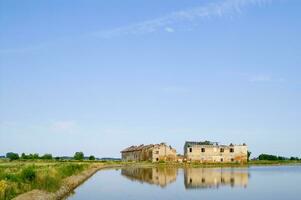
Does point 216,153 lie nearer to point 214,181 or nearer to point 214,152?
point 214,152

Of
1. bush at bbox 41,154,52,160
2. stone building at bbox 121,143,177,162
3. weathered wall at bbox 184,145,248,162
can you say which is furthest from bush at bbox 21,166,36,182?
bush at bbox 41,154,52,160

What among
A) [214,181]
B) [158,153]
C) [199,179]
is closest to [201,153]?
[158,153]

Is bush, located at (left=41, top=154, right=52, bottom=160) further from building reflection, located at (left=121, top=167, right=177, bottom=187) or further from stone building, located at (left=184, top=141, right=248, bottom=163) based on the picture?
building reflection, located at (left=121, top=167, right=177, bottom=187)

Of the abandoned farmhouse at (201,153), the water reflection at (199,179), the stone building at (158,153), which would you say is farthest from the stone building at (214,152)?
the water reflection at (199,179)

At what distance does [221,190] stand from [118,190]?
821 cm

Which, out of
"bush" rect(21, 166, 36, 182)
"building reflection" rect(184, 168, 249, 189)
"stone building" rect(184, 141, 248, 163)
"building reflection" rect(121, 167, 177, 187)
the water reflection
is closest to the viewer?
"bush" rect(21, 166, 36, 182)

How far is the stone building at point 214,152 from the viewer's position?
98562 millimetres

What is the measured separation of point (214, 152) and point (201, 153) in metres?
3.08

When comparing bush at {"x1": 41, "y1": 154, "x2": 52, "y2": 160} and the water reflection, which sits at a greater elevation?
bush at {"x1": 41, "y1": 154, "x2": 52, "y2": 160}

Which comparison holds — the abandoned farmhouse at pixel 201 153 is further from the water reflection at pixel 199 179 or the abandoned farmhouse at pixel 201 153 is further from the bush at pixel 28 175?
the bush at pixel 28 175

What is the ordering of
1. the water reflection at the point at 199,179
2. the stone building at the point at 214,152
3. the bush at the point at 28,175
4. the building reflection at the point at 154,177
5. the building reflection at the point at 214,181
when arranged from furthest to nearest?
the stone building at the point at 214,152
the building reflection at the point at 154,177
the water reflection at the point at 199,179
the building reflection at the point at 214,181
the bush at the point at 28,175

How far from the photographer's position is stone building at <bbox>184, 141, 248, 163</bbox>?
98.6 metres

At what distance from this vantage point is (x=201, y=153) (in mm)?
98688

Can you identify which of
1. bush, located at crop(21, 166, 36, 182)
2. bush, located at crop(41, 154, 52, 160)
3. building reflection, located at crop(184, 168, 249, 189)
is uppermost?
bush, located at crop(41, 154, 52, 160)
